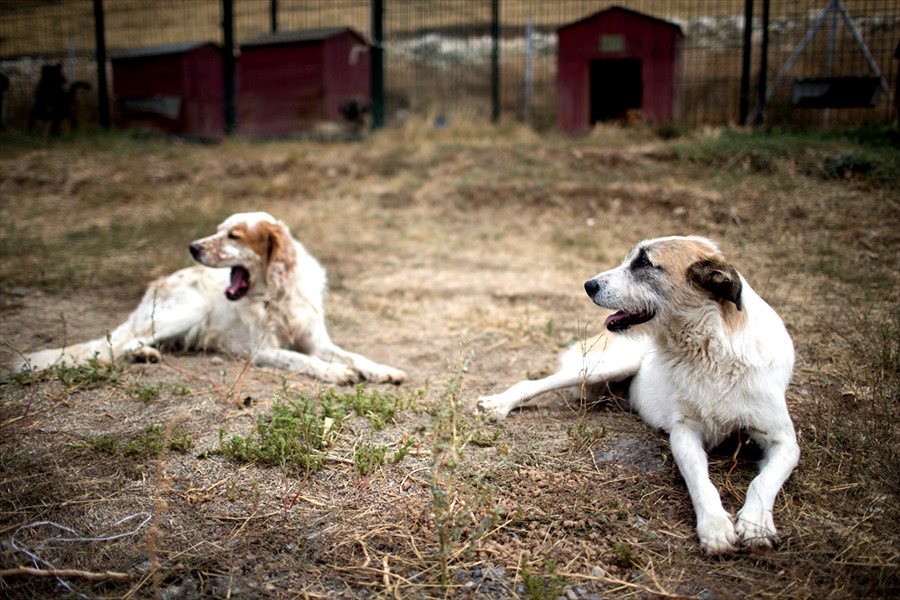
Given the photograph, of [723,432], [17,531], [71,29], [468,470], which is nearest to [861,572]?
[723,432]

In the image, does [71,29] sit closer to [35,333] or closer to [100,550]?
[35,333]

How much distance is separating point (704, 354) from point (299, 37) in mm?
10255

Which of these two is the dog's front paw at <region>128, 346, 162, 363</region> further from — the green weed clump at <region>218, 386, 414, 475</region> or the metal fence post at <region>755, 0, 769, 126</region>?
the metal fence post at <region>755, 0, 769, 126</region>

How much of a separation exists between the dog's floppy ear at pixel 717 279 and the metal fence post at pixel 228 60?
10418 millimetres

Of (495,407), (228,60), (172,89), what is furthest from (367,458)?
(172,89)

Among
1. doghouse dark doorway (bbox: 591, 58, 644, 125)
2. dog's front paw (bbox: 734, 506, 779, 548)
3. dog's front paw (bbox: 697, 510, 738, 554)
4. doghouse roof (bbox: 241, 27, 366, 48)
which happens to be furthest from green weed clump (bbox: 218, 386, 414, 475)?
doghouse dark doorway (bbox: 591, 58, 644, 125)

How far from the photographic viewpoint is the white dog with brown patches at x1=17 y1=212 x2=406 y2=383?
16.1 feet

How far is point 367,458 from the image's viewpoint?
3102mm

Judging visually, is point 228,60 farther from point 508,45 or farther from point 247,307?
point 247,307

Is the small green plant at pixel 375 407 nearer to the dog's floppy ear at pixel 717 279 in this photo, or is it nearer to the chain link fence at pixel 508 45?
the dog's floppy ear at pixel 717 279

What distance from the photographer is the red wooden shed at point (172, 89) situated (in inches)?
475

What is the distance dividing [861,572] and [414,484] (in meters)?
1.63

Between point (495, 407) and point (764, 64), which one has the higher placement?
point (764, 64)

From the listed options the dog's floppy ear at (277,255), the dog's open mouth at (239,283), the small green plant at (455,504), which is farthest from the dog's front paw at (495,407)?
the dog's open mouth at (239,283)
